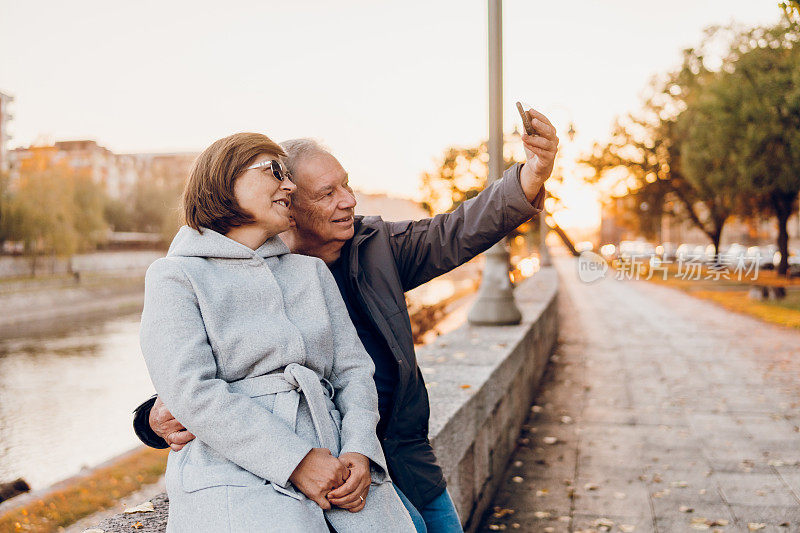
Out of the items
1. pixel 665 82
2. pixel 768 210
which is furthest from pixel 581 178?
pixel 768 210

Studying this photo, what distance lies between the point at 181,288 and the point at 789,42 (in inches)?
924

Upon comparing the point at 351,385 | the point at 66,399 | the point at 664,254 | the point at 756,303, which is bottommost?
the point at 66,399

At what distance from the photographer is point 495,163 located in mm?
A: 7656

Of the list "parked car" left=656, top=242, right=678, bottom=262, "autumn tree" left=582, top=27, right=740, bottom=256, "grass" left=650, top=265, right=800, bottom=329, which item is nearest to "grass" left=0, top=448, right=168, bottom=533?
"parked car" left=656, top=242, right=678, bottom=262

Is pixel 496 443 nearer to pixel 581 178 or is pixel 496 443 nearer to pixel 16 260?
pixel 581 178

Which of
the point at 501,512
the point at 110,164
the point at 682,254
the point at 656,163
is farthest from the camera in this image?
the point at 110,164

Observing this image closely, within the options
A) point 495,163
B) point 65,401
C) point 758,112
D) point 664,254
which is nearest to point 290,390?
point 495,163

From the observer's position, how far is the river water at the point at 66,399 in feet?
40.4

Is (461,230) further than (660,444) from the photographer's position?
No

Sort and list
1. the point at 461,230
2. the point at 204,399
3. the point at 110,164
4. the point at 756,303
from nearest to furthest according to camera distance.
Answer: the point at 204,399
the point at 461,230
the point at 756,303
the point at 110,164

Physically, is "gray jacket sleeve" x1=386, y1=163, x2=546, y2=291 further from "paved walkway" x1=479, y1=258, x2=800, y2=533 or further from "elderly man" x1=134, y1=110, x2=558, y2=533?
"paved walkway" x1=479, y1=258, x2=800, y2=533

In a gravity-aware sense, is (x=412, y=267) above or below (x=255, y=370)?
above

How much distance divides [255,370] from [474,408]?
264 centimetres

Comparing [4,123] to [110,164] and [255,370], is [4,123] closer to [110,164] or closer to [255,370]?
[110,164]
